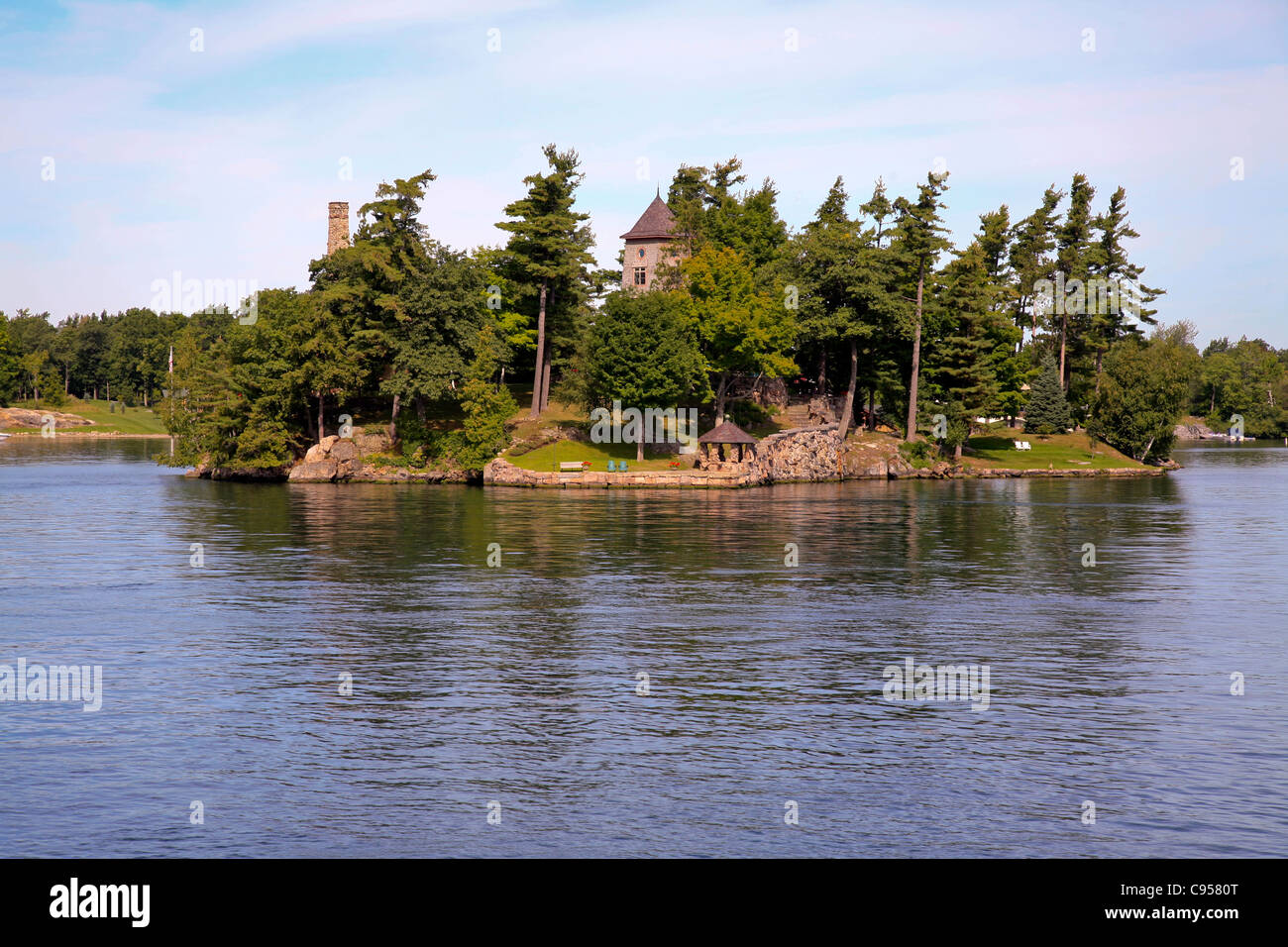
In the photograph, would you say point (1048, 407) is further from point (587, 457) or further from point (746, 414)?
point (587, 457)

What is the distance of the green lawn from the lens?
84.8 meters

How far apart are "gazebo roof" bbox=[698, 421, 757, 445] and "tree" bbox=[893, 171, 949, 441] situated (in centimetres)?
2296

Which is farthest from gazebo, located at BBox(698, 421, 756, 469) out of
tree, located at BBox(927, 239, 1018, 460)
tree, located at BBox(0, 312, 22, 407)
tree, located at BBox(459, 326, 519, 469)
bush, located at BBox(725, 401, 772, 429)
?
tree, located at BBox(0, 312, 22, 407)

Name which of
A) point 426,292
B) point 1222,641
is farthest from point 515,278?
point 1222,641

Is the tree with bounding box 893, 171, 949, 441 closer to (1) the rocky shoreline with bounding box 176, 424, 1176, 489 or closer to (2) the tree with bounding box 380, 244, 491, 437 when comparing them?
(1) the rocky shoreline with bounding box 176, 424, 1176, 489

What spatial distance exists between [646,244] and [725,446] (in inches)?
1337

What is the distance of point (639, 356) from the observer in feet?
280

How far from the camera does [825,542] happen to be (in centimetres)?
5019

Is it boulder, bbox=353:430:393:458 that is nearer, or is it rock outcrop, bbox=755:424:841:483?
rock outcrop, bbox=755:424:841:483

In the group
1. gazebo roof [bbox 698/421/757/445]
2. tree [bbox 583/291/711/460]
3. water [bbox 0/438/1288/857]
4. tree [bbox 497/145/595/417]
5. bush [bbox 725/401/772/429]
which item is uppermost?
tree [bbox 497/145/595/417]

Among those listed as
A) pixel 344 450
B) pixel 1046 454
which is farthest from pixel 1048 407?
pixel 344 450
